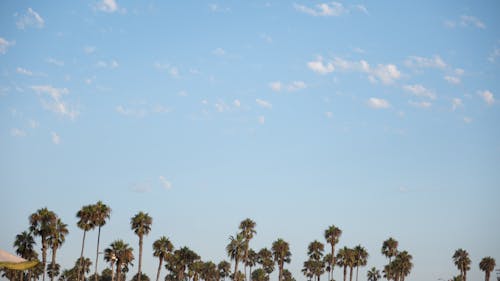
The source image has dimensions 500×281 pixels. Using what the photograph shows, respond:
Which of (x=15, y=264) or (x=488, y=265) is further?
(x=488, y=265)

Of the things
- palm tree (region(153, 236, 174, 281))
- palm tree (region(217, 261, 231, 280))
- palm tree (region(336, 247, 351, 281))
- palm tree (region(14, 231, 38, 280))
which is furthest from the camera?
palm tree (region(217, 261, 231, 280))

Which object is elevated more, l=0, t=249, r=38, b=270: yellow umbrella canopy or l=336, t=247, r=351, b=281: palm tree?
l=336, t=247, r=351, b=281: palm tree

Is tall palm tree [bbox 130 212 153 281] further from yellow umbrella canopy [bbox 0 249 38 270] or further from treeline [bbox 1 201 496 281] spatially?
yellow umbrella canopy [bbox 0 249 38 270]

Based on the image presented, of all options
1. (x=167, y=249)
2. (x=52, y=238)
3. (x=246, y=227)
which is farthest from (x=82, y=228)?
(x=246, y=227)

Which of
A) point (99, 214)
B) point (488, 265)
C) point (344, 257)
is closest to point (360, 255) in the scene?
point (344, 257)

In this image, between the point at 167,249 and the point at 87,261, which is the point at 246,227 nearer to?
the point at 167,249

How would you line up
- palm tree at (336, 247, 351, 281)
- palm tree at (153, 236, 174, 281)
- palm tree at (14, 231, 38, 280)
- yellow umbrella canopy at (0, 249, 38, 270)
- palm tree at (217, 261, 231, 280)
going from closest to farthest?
1. yellow umbrella canopy at (0, 249, 38, 270)
2. palm tree at (14, 231, 38, 280)
3. palm tree at (153, 236, 174, 281)
4. palm tree at (336, 247, 351, 281)
5. palm tree at (217, 261, 231, 280)

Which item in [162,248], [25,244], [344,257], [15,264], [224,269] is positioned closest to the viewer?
[15,264]

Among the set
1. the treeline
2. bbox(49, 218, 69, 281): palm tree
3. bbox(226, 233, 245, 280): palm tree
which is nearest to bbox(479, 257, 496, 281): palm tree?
the treeline

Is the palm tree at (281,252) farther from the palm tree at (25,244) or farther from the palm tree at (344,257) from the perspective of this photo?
the palm tree at (25,244)

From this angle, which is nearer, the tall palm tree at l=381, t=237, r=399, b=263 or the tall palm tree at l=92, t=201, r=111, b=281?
the tall palm tree at l=92, t=201, r=111, b=281

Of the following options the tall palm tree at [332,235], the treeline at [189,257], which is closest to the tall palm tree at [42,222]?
the treeline at [189,257]

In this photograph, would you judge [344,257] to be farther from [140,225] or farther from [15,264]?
[15,264]

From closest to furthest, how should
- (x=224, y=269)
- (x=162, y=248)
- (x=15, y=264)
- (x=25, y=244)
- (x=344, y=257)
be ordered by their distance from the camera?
(x=15, y=264), (x=25, y=244), (x=162, y=248), (x=344, y=257), (x=224, y=269)
